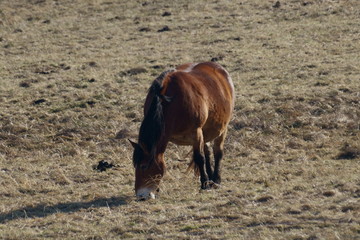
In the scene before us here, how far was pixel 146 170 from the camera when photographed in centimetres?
1016

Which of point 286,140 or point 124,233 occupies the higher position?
point 124,233

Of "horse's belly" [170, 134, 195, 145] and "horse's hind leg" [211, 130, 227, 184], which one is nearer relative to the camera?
"horse's belly" [170, 134, 195, 145]

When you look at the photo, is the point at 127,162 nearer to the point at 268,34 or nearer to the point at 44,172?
the point at 44,172

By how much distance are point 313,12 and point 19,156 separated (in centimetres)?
1689

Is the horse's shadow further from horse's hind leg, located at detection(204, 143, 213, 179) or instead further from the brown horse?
horse's hind leg, located at detection(204, 143, 213, 179)

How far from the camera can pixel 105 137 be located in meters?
15.2

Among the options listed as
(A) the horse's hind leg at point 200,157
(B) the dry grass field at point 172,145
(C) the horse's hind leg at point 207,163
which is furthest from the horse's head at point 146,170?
(C) the horse's hind leg at point 207,163

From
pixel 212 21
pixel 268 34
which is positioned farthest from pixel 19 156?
pixel 212 21

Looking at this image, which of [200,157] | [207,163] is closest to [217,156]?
[207,163]

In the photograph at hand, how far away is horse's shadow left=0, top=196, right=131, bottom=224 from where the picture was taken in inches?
398

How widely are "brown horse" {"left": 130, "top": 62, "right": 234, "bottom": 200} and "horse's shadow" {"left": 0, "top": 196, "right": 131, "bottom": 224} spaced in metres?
0.55

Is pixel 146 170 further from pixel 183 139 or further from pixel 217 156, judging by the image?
pixel 217 156

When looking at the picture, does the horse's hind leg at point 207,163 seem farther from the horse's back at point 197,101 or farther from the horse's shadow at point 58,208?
the horse's shadow at point 58,208

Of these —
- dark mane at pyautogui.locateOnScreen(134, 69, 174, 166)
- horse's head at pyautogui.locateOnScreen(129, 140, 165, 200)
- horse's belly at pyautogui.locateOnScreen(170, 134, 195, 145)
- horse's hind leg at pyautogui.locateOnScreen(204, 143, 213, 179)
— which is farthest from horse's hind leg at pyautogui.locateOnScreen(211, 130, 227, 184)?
dark mane at pyautogui.locateOnScreen(134, 69, 174, 166)
